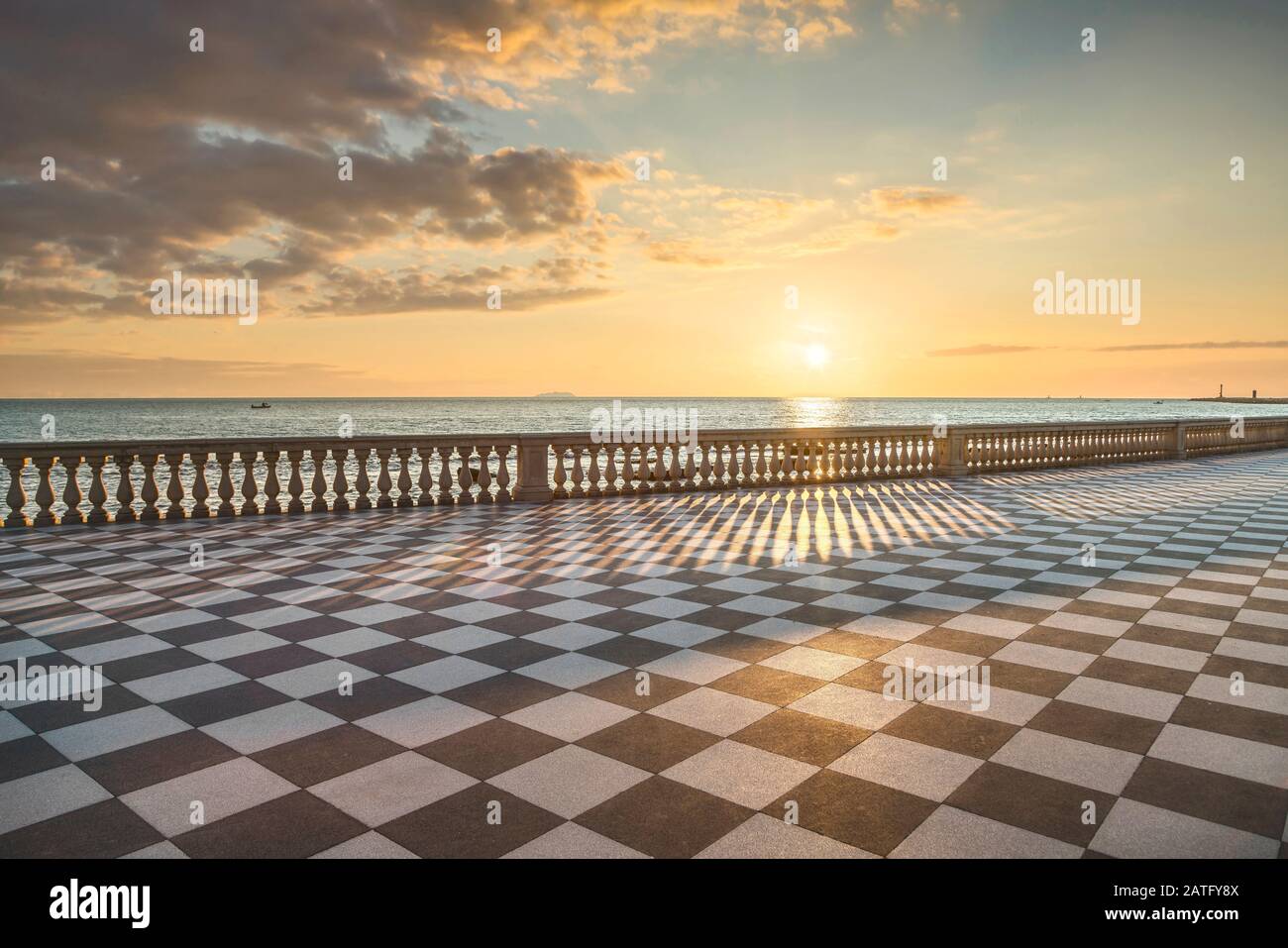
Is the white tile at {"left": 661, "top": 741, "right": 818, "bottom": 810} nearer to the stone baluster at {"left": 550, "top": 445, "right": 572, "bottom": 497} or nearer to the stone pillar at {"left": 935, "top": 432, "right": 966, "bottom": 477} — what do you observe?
the stone baluster at {"left": 550, "top": 445, "right": 572, "bottom": 497}

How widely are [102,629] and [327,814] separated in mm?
3481

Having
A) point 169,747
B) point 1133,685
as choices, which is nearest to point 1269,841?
point 1133,685

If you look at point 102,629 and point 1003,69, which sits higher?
point 1003,69

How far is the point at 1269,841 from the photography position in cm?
257

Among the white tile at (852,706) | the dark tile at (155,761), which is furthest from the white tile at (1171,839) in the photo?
the dark tile at (155,761)

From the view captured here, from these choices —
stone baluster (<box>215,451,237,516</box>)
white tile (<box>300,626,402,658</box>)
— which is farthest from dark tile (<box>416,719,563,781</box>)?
stone baluster (<box>215,451,237,516</box>)

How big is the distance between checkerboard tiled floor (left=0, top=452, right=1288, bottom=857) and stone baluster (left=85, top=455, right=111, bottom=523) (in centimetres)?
178

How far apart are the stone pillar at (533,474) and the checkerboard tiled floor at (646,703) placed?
3.69 m

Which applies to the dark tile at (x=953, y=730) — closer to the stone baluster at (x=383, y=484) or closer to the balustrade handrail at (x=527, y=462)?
the balustrade handrail at (x=527, y=462)

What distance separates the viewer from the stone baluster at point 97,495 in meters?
9.41

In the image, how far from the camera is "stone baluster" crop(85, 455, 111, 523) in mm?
9406

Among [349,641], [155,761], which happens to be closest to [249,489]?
[349,641]

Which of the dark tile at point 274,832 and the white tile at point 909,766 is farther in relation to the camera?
the white tile at point 909,766
